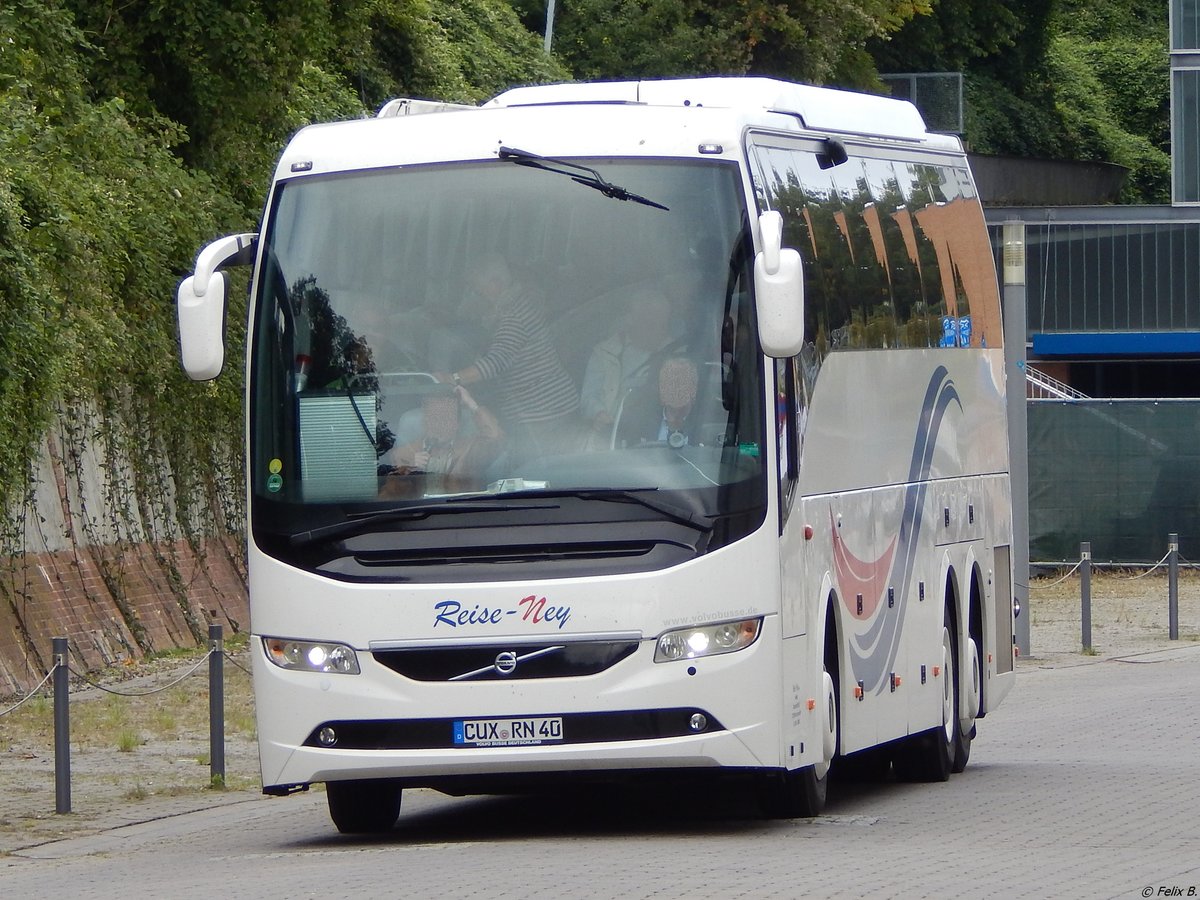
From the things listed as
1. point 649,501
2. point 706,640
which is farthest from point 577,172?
point 706,640

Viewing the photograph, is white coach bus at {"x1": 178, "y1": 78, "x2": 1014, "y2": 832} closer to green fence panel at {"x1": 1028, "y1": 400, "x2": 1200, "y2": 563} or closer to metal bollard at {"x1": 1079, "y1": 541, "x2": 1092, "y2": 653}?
metal bollard at {"x1": 1079, "y1": 541, "x2": 1092, "y2": 653}

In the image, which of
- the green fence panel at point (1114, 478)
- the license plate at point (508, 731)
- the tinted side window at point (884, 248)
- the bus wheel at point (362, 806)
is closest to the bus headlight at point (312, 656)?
the license plate at point (508, 731)

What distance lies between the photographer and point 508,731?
10.2 metres

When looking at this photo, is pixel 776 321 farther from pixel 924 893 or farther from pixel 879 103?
pixel 879 103

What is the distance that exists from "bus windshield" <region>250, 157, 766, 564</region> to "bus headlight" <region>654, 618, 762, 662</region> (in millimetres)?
484

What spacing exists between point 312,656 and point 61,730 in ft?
10.6

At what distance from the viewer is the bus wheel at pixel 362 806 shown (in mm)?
11438

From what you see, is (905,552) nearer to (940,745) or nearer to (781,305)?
(940,745)

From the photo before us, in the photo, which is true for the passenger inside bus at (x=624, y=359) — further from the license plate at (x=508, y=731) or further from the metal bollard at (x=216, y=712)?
the metal bollard at (x=216, y=712)

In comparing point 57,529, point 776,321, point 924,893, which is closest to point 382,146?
point 776,321

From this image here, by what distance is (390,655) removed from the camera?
10305 millimetres

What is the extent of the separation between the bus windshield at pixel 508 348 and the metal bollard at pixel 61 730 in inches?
118

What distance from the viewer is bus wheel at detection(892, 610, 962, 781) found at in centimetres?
1381

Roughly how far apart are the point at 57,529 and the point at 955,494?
9277 millimetres
